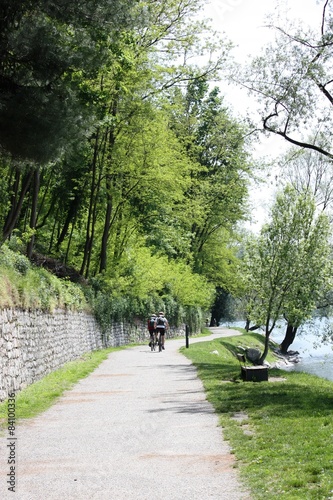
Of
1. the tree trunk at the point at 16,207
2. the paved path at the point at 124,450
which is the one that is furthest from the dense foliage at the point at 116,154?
the paved path at the point at 124,450

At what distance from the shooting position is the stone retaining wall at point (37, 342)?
13078 millimetres

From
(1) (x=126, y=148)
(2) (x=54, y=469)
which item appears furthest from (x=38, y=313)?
(1) (x=126, y=148)

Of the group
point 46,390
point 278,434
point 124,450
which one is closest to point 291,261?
point 46,390

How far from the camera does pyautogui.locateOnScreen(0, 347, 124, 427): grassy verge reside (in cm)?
1185

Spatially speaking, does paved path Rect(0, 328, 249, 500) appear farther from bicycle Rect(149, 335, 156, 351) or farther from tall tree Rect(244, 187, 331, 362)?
bicycle Rect(149, 335, 156, 351)

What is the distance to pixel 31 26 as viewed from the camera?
13828 mm

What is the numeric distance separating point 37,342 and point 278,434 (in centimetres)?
835

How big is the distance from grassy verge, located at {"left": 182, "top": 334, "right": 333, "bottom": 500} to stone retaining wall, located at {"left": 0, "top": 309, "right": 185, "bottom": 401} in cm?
411

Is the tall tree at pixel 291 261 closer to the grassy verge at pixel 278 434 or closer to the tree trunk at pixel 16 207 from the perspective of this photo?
the grassy verge at pixel 278 434

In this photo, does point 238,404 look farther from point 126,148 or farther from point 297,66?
point 126,148

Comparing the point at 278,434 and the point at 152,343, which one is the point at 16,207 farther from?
the point at 278,434

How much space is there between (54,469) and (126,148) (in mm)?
24632

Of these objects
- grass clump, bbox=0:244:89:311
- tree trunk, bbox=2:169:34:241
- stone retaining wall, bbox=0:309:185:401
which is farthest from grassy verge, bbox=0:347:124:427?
tree trunk, bbox=2:169:34:241

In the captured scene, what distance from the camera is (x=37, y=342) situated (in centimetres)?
1627
